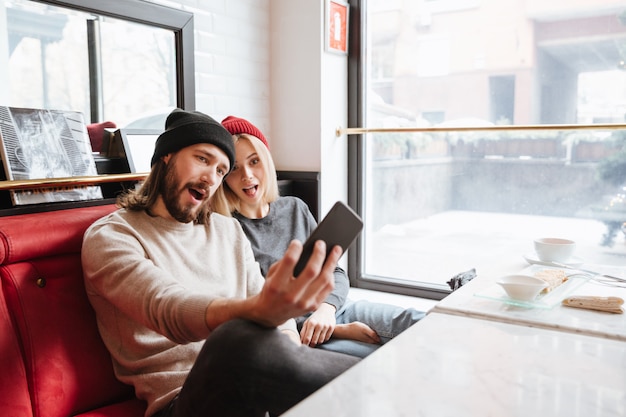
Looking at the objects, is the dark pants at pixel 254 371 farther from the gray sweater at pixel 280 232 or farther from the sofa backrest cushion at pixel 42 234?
the gray sweater at pixel 280 232

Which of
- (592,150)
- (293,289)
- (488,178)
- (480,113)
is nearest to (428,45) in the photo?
(480,113)

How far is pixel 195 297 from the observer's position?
120cm

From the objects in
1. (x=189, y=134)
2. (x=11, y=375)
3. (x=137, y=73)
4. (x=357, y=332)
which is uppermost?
(x=137, y=73)

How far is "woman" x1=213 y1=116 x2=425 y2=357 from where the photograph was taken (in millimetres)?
1952

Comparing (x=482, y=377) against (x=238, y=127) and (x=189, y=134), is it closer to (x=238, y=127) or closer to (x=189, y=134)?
(x=189, y=134)

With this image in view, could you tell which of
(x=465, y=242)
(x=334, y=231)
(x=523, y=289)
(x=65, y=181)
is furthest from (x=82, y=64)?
(x=465, y=242)

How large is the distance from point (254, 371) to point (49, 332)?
0.66 m

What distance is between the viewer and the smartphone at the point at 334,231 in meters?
1.03

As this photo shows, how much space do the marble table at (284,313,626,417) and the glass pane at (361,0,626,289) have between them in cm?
131

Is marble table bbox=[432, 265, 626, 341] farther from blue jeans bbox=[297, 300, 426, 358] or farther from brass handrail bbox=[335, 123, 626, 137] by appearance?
brass handrail bbox=[335, 123, 626, 137]

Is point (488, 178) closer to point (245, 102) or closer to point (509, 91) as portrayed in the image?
point (509, 91)

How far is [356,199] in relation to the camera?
3131mm

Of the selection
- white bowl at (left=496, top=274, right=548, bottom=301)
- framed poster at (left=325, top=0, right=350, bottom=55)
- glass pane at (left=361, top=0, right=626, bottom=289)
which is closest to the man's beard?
white bowl at (left=496, top=274, right=548, bottom=301)

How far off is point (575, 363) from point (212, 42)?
2.07m
